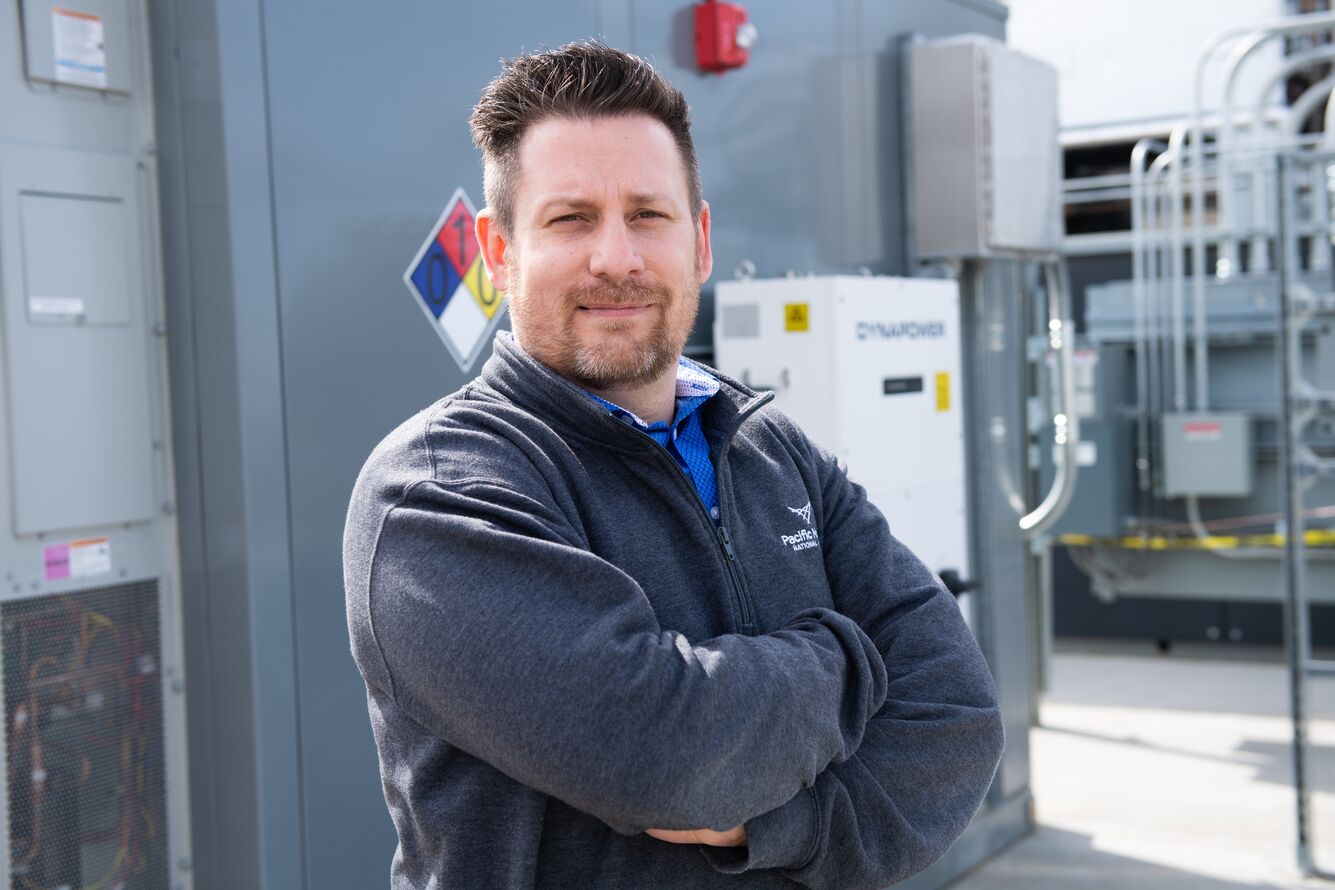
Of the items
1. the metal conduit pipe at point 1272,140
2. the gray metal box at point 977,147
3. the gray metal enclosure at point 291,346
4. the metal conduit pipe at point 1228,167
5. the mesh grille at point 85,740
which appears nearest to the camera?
the mesh grille at point 85,740

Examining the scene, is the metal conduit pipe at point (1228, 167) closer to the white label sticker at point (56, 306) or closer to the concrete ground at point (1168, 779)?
the concrete ground at point (1168, 779)

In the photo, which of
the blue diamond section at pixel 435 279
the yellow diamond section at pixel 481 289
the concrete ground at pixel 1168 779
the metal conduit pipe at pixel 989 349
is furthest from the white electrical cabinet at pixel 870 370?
the concrete ground at pixel 1168 779

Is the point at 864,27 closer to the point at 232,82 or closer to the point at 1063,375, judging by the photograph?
the point at 1063,375

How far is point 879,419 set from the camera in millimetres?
3547

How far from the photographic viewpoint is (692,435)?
1656 millimetres

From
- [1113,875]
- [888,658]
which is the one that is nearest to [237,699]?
[888,658]

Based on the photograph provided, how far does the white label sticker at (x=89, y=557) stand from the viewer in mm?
2301

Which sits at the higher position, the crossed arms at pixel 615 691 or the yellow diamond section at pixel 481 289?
the yellow diamond section at pixel 481 289

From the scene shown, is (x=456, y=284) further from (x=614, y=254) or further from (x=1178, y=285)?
(x=1178, y=285)

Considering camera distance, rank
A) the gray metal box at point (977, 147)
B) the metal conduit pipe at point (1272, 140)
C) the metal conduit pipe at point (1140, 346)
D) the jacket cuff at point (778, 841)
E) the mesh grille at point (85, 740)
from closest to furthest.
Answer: the jacket cuff at point (778, 841) → the mesh grille at point (85, 740) → the gray metal box at point (977, 147) → the metal conduit pipe at point (1272, 140) → the metal conduit pipe at point (1140, 346)

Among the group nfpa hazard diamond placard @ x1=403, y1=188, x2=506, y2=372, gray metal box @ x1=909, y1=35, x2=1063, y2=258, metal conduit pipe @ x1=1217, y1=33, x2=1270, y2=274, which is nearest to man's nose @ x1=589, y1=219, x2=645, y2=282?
nfpa hazard diamond placard @ x1=403, y1=188, x2=506, y2=372

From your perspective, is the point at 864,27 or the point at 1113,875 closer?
the point at 864,27

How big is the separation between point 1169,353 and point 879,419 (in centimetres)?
433

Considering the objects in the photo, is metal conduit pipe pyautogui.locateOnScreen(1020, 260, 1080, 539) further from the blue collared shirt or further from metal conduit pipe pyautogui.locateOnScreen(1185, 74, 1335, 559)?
the blue collared shirt
